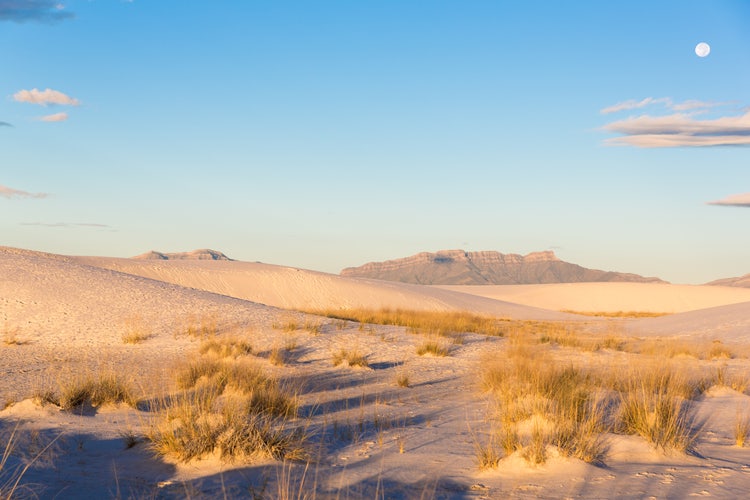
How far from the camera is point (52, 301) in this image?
17609 mm

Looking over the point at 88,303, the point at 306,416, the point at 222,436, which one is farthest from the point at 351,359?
the point at 88,303

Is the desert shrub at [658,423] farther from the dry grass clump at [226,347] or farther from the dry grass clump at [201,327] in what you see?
the dry grass clump at [201,327]

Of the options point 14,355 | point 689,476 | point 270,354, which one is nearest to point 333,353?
point 270,354

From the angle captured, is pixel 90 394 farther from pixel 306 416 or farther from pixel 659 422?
pixel 659 422

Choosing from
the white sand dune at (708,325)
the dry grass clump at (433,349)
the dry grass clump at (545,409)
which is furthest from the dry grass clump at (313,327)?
the white sand dune at (708,325)

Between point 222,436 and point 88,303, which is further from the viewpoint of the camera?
point 88,303

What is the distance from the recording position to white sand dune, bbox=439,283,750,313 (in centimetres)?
7550

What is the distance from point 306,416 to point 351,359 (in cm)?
493

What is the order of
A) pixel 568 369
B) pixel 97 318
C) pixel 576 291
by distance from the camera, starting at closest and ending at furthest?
A: pixel 568 369, pixel 97 318, pixel 576 291

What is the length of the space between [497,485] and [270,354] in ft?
29.0

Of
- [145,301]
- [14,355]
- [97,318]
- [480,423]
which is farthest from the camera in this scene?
[145,301]

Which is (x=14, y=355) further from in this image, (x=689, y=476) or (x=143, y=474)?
(x=689, y=476)

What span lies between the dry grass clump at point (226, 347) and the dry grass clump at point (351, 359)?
185 centimetres

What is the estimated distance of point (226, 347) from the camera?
44.0 ft
